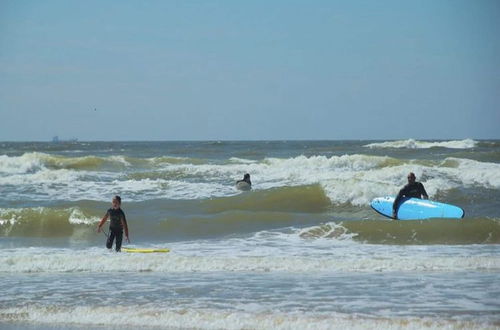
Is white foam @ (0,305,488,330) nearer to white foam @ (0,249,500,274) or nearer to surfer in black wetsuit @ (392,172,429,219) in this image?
white foam @ (0,249,500,274)

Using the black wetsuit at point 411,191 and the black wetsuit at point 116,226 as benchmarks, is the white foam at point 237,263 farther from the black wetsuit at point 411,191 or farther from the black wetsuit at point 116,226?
the black wetsuit at point 411,191

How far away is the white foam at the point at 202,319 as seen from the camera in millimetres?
7781

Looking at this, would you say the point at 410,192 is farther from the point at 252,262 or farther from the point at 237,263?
the point at 237,263

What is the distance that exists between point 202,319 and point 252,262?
3.62 metres

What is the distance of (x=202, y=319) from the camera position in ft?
27.0

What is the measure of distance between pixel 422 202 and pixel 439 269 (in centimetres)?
619

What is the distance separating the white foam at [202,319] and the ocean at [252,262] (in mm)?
23

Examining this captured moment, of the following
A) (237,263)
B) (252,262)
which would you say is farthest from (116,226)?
(252,262)

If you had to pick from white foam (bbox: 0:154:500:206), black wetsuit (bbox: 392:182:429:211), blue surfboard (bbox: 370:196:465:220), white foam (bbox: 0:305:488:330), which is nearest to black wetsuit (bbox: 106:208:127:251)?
white foam (bbox: 0:305:488:330)

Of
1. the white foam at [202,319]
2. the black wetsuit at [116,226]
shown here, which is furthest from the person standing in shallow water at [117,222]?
the white foam at [202,319]

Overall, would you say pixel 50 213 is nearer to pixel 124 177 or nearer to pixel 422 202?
pixel 422 202

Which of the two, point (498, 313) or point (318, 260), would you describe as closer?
point (498, 313)

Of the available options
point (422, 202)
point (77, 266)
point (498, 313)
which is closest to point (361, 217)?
point (422, 202)

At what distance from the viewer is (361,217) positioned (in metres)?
19.1
